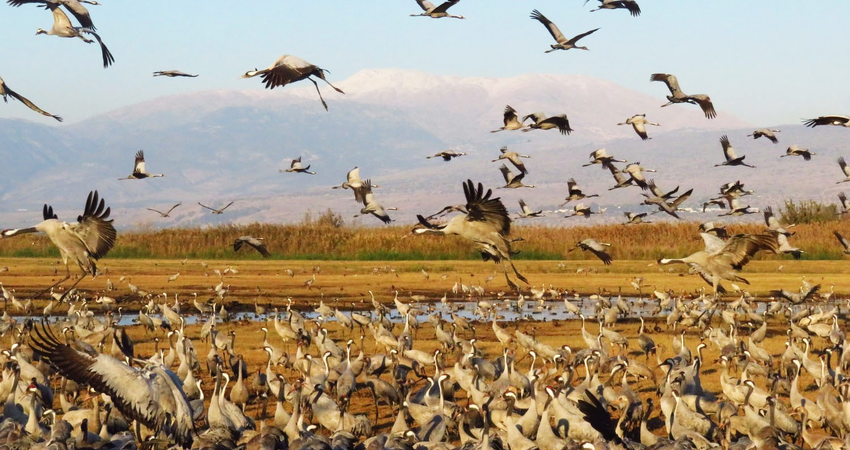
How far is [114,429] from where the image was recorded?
39.5 ft

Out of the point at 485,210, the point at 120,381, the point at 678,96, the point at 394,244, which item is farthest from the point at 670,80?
the point at 394,244

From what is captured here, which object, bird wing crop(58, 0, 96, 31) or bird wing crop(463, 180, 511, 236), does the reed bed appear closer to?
bird wing crop(463, 180, 511, 236)

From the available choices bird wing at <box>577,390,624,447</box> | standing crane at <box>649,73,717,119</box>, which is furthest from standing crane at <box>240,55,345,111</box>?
standing crane at <box>649,73,717,119</box>

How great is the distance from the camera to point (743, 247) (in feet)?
55.2

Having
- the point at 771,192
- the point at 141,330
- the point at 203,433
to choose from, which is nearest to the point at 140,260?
the point at 141,330

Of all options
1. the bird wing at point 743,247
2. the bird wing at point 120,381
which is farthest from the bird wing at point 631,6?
the bird wing at point 120,381

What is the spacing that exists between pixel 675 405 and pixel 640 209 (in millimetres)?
168246

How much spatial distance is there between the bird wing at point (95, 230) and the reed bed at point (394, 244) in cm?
2738

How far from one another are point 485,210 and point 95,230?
17.4 ft

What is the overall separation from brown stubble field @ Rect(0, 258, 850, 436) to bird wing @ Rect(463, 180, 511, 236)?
9.57ft

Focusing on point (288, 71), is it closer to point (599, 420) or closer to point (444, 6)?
point (444, 6)

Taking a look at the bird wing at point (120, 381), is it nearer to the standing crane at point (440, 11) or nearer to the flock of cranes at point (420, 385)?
the flock of cranes at point (420, 385)

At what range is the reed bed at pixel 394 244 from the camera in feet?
138

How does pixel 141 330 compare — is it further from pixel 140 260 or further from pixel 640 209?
pixel 640 209
